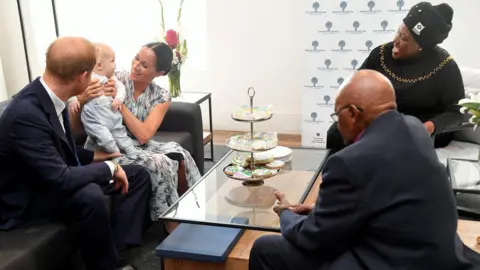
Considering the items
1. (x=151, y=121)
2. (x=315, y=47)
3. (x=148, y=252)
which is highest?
(x=315, y=47)

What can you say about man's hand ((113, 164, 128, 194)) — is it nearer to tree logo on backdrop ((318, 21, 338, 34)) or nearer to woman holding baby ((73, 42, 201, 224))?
woman holding baby ((73, 42, 201, 224))

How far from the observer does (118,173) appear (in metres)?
2.38

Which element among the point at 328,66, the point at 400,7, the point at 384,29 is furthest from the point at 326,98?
the point at 400,7

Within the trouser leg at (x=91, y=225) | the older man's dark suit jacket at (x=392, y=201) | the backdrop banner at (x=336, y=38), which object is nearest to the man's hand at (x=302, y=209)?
the older man's dark suit jacket at (x=392, y=201)

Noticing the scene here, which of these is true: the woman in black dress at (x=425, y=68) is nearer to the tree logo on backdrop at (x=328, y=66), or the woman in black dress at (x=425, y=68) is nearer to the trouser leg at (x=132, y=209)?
the tree logo on backdrop at (x=328, y=66)

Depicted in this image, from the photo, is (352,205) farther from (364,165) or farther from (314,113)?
(314,113)

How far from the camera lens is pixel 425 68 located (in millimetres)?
2900

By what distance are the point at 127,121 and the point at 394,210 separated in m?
1.74

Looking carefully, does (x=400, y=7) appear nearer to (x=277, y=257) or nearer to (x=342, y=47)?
(x=342, y=47)

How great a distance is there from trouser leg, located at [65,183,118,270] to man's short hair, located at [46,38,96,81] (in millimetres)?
494

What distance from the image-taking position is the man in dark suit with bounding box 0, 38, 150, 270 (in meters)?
2.08

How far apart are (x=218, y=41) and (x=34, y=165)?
8.99 feet

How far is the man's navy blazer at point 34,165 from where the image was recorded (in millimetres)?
2068

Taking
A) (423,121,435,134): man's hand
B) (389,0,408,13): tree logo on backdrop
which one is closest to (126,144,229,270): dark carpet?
(423,121,435,134): man's hand
